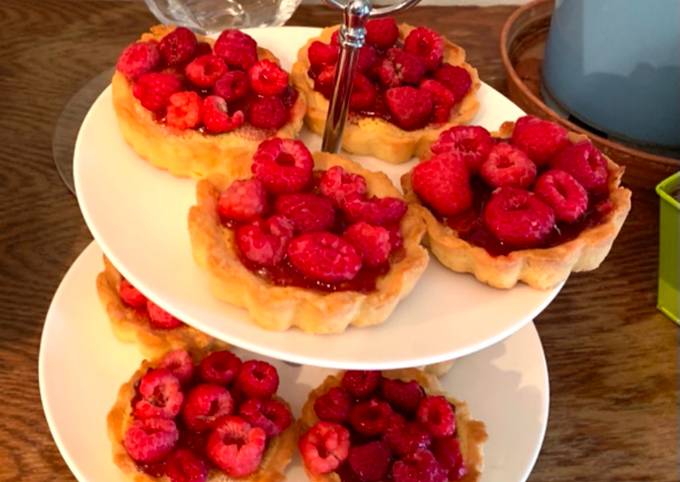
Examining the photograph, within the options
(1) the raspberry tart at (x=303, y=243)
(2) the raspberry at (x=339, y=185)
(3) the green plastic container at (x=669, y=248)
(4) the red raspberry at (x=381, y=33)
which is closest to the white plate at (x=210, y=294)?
(1) the raspberry tart at (x=303, y=243)

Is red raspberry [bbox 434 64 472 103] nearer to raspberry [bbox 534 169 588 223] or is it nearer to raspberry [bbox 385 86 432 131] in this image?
raspberry [bbox 385 86 432 131]

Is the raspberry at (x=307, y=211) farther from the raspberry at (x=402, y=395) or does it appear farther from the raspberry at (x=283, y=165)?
the raspberry at (x=402, y=395)

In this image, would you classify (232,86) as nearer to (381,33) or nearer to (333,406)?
(381,33)

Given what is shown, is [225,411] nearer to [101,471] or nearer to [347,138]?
[101,471]

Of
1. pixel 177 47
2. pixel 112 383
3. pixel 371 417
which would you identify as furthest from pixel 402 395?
pixel 177 47

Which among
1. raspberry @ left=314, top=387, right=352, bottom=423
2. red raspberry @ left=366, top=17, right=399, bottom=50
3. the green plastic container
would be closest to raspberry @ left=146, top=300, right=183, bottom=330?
raspberry @ left=314, top=387, right=352, bottom=423

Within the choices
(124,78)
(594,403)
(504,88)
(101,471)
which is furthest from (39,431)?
(504,88)

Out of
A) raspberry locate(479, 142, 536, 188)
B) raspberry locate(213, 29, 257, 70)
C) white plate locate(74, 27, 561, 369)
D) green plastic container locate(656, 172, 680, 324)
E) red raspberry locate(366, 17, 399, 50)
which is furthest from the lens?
green plastic container locate(656, 172, 680, 324)
